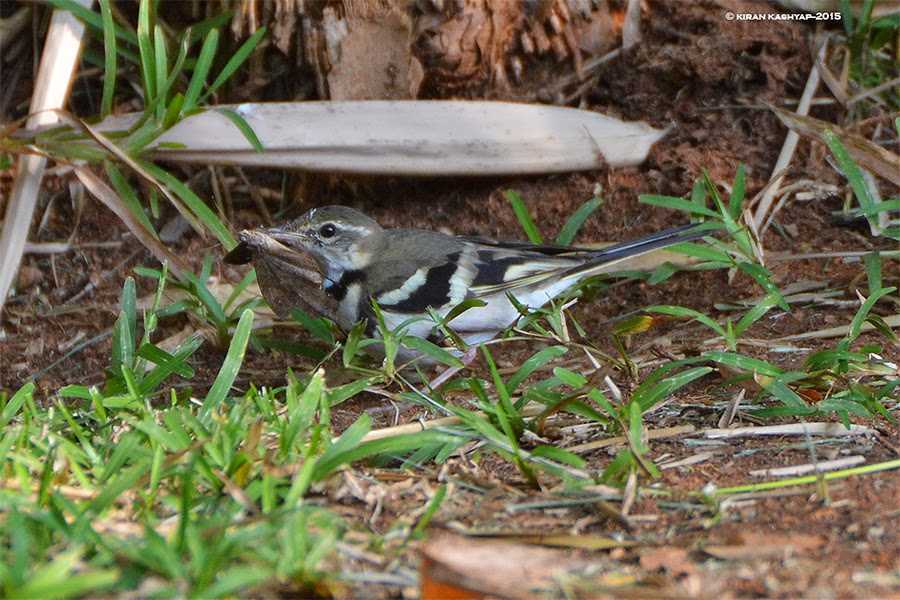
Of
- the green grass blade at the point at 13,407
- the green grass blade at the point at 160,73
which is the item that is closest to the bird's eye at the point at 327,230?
the green grass blade at the point at 160,73

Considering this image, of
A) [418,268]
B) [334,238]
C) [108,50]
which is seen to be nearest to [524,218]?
[418,268]

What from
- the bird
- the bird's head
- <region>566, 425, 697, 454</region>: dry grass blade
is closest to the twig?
the bird

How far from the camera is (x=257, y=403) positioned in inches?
141

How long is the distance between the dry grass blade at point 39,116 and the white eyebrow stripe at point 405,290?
2044 mm

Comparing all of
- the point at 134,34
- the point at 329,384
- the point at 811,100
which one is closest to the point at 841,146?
the point at 811,100

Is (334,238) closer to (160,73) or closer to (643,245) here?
(160,73)

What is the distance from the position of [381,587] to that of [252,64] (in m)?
4.79

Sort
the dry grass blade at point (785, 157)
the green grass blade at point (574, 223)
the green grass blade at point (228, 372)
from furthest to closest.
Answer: the dry grass blade at point (785, 157), the green grass blade at point (574, 223), the green grass blade at point (228, 372)

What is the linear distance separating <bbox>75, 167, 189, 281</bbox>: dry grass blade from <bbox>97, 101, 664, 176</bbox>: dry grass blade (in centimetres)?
67

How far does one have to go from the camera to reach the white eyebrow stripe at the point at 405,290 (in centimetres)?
515

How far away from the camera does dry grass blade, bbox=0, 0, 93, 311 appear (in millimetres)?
5309

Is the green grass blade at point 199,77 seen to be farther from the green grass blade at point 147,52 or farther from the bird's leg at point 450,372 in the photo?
the bird's leg at point 450,372

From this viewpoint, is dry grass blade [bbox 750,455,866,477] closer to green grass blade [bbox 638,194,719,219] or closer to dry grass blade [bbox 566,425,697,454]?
dry grass blade [bbox 566,425,697,454]

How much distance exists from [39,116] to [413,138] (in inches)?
87.5
